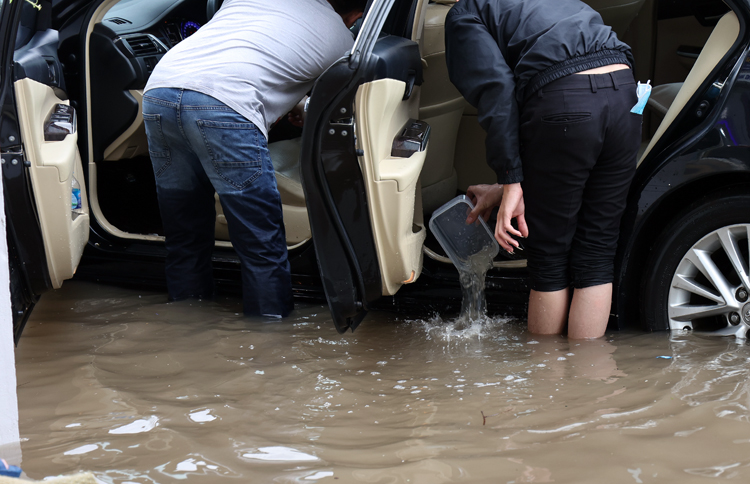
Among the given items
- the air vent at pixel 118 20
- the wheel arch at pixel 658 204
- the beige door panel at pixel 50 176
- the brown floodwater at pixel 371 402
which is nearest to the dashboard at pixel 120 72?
the air vent at pixel 118 20

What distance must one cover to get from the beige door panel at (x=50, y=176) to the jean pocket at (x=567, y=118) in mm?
1798

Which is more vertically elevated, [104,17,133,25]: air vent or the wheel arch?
[104,17,133,25]: air vent

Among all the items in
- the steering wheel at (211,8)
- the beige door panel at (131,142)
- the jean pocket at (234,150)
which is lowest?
the beige door panel at (131,142)

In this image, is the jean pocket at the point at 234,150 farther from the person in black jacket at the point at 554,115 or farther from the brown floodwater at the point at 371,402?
the person in black jacket at the point at 554,115

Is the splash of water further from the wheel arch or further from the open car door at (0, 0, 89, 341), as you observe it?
the open car door at (0, 0, 89, 341)

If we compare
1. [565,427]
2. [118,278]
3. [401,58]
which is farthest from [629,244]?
[118,278]

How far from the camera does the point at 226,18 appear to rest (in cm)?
255

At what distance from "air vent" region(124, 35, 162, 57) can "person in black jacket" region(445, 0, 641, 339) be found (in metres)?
1.74

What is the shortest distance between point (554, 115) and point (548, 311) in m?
0.76

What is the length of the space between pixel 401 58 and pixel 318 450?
1.38m

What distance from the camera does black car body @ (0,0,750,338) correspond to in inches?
83.7

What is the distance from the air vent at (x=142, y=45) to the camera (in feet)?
10.5

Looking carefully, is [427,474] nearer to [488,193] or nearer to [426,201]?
[488,193]

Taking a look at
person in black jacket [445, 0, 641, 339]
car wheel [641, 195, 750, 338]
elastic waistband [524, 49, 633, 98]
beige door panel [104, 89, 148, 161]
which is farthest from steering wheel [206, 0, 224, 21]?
car wheel [641, 195, 750, 338]
